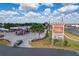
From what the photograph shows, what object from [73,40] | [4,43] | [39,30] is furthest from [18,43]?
[73,40]

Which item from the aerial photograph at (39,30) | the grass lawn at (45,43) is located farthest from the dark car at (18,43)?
the grass lawn at (45,43)

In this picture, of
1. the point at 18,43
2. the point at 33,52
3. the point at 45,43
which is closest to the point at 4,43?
the point at 18,43

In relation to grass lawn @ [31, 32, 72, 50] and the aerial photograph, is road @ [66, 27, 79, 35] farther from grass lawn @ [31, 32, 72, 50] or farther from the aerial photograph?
grass lawn @ [31, 32, 72, 50]

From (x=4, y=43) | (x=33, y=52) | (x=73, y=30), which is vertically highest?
(x=73, y=30)

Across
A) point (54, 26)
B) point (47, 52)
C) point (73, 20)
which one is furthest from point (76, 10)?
point (47, 52)

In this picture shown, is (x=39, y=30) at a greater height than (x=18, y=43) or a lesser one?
greater

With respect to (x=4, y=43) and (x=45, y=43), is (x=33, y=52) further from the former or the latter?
(x=4, y=43)

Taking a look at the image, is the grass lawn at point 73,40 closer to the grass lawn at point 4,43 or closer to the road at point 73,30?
the road at point 73,30

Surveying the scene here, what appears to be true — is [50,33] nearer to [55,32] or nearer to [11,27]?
[55,32]

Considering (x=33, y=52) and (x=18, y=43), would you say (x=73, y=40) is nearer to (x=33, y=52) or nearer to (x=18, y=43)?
(x=33, y=52)

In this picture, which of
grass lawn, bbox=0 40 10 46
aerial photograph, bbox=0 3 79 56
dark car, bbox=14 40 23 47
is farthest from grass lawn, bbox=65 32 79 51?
grass lawn, bbox=0 40 10 46
